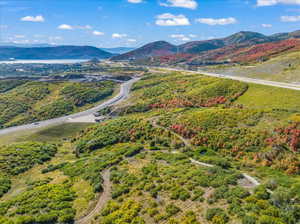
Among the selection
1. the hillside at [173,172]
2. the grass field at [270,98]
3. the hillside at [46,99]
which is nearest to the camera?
the hillside at [173,172]

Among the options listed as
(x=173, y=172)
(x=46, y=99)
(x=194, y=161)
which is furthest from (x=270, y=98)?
(x=46, y=99)

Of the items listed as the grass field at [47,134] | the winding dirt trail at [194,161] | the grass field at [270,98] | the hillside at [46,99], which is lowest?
the grass field at [47,134]

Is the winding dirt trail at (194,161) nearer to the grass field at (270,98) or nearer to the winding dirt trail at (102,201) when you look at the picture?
the winding dirt trail at (102,201)

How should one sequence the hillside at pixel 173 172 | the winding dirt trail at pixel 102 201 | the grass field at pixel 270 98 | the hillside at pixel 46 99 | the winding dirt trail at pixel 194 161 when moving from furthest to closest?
the hillside at pixel 46 99
the grass field at pixel 270 98
the winding dirt trail at pixel 194 161
the winding dirt trail at pixel 102 201
the hillside at pixel 173 172

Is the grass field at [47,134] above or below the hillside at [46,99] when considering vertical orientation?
below

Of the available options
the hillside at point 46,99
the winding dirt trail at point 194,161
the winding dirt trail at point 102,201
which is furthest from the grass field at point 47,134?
the winding dirt trail at point 102,201

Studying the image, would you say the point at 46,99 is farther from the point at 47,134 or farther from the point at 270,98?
the point at 270,98

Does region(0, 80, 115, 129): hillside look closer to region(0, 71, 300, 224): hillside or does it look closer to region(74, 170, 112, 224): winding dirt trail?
region(0, 71, 300, 224): hillside

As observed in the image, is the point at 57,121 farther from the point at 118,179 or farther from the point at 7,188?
the point at 118,179
